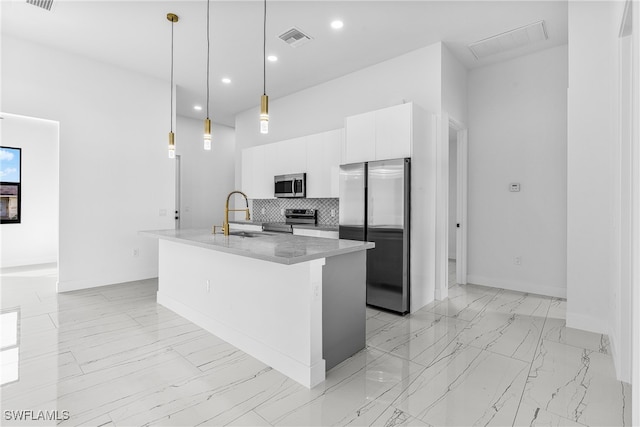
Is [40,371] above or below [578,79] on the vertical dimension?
below

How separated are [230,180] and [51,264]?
13.2 ft

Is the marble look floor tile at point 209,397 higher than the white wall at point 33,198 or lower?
lower

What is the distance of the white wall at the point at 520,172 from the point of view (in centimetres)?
415

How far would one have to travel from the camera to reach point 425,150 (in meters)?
3.91

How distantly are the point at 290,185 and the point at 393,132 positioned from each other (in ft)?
6.98

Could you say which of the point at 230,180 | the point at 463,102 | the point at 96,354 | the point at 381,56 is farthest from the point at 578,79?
the point at 230,180

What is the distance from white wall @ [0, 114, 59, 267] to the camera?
606 cm

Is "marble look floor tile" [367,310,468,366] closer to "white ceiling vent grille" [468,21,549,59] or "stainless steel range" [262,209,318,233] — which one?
"stainless steel range" [262,209,318,233]

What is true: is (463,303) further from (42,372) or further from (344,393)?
(42,372)

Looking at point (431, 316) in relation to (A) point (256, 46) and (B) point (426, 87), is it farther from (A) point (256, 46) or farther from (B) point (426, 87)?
(A) point (256, 46)

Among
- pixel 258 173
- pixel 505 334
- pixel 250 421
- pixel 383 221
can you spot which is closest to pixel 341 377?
pixel 250 421

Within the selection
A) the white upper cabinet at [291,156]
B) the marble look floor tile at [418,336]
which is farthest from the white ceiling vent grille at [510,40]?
the marble look floor tile at [418,336]

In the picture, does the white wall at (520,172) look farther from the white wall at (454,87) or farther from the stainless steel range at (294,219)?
the stainless steel range at (294,219)

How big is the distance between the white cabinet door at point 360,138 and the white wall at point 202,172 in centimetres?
458
